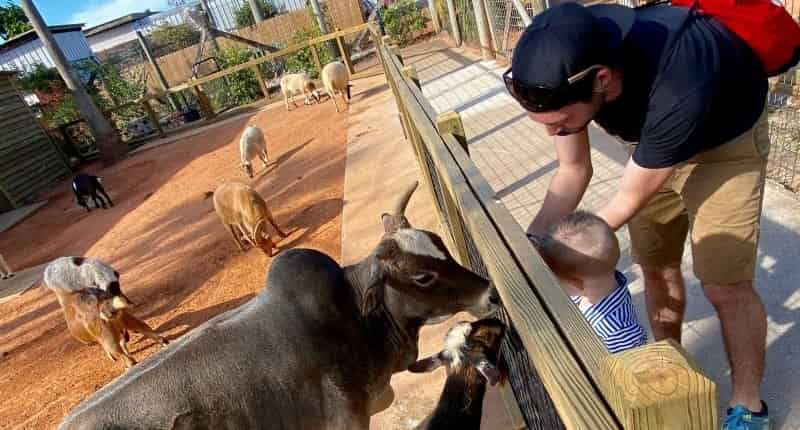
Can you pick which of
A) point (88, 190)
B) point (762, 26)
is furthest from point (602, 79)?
point (88, 190)

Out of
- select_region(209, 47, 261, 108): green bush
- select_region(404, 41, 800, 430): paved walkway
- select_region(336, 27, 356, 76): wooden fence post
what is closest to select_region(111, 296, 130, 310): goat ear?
select_region(404, 41, 800, 430): paved walkway

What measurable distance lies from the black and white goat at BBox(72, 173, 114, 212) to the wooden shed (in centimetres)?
508

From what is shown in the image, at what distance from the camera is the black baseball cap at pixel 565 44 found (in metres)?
1.53

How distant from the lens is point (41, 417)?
4.96 metres

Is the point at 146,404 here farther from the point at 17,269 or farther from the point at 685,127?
the point at 17,269

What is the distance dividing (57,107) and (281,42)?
11.0m

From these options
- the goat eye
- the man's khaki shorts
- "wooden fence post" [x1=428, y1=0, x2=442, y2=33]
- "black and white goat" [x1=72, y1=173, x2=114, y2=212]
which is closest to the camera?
the man's khaki shorts

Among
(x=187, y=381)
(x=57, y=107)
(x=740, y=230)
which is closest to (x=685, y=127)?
(x=740, y=230)

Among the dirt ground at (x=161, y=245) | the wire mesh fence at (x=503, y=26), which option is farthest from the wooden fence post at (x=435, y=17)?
the wire mesh fence at (x=503, y=26)

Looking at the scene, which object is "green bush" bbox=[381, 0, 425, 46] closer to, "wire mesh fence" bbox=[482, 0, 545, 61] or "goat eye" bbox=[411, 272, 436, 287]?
"wire mesh fence" bbox=[482, 0, 545, 61]

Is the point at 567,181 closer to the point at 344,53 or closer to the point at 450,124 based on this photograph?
the point at 450,124

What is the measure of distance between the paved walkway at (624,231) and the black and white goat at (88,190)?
9.34 m

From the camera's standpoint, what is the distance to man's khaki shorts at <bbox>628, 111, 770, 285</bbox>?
1854mm

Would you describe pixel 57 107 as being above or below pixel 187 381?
above
